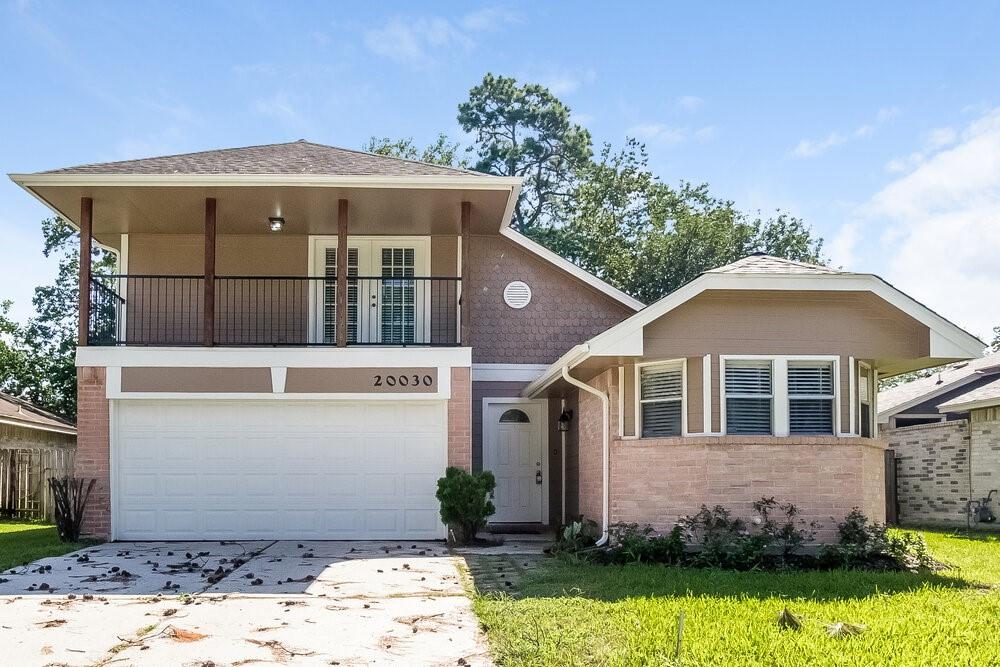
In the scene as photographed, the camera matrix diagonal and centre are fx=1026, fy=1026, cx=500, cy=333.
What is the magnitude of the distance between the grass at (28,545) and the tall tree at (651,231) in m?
15.5

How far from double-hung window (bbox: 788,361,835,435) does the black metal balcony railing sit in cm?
593

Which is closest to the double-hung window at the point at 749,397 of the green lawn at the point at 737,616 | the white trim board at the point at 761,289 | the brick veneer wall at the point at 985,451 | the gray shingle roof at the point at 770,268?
the white trim board at the point at 761,289

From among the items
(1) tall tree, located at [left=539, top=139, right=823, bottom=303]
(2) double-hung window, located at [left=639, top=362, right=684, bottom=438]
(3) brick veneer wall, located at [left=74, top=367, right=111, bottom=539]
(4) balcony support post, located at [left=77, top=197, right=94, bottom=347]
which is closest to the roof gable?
(1) tall tree, located at [left=539, top=139, right=823, bottom=303]

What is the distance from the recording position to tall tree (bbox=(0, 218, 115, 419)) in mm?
28141

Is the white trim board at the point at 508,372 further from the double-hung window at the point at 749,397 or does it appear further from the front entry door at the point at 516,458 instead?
the double-hung window at the point at 749,397

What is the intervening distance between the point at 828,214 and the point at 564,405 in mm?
16560

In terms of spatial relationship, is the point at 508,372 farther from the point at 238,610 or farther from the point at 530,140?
the point at 530,140

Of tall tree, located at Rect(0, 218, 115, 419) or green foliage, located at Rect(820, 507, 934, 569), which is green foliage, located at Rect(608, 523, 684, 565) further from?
tall tree, located at Rect(0, 218, 115, 419)

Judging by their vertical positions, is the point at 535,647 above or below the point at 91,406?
below

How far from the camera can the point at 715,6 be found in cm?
1508

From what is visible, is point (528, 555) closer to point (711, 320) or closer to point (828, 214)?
point (711, 320)

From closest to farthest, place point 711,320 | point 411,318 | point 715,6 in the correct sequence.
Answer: point 711,320 < point 715,6 < point 411,318

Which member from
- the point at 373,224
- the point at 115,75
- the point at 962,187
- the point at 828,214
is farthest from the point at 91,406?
the point at 828,214

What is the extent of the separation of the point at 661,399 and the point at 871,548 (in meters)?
2.71
